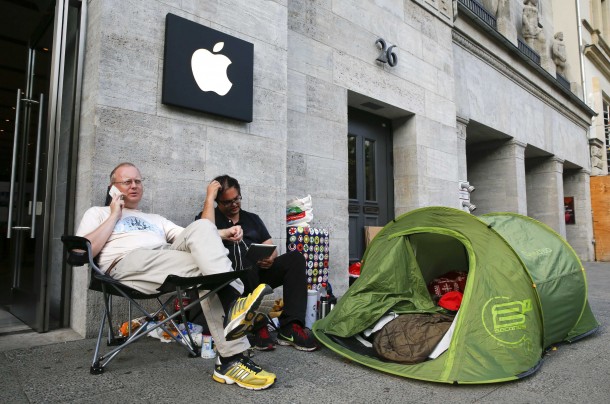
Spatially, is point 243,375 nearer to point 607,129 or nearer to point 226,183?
point 226,183

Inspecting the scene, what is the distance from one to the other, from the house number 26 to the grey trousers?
493cm

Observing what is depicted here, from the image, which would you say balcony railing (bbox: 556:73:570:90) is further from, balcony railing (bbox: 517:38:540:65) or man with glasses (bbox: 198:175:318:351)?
man with glasses (bbox: 198:175:318:351)

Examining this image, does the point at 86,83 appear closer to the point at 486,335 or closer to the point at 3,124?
the point at 486,335

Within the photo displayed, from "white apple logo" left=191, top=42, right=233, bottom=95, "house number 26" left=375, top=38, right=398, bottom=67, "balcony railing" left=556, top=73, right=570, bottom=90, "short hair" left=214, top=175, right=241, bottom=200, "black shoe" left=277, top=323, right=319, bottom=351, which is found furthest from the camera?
"balcony railing" left=556, top=73, right=570, bottom=90

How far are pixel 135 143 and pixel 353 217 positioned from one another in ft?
12.5

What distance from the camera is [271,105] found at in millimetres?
4703

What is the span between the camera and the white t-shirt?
288cm

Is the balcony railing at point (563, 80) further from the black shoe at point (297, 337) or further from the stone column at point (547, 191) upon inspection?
the black shoe at point (297, 337)

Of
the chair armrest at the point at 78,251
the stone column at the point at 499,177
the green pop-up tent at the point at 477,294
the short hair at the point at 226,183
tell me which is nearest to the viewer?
the chair armrest at the point at 78,251

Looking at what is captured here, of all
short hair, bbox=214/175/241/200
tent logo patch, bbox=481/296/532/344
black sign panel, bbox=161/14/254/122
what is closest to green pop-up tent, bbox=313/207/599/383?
tent logo patch, bbox=481/296/532/344

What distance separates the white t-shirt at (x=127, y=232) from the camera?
9.46ft

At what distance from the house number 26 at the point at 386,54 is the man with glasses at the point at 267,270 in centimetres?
404

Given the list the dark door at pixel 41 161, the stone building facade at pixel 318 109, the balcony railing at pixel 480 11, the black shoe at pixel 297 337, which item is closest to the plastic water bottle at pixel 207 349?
the black shoe at pixel 297 337

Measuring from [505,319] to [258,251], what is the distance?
185 centimetres
